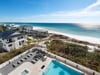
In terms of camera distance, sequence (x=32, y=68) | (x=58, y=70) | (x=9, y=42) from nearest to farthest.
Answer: (x=58, y=70), (x=32, y=68), (x=9, y=42)

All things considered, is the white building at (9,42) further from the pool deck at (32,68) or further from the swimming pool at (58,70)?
the swimming pool at (58,70)

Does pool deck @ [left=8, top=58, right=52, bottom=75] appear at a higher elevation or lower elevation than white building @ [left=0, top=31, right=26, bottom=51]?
lower

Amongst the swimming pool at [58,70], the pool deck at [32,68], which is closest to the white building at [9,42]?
the pool deck at [32,68]

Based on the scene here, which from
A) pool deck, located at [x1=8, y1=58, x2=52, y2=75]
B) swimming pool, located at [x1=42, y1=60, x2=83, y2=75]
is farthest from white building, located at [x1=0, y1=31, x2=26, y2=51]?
swimming pool, located at [x1=42, y1=60, x2=83, y2=75]

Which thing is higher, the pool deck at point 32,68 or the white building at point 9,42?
the white building at point 9,42

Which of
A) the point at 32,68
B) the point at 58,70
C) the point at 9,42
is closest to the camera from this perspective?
the point at 58,70

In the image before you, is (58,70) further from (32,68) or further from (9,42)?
(9,42)

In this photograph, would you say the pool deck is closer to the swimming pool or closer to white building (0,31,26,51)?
the swimming pool

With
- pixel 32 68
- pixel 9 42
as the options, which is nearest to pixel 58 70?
pixel 32 68

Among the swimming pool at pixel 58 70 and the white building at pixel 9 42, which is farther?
the white building at pixel 9 42

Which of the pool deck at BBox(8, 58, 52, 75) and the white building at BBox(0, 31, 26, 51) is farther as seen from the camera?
the white building at BBox(0, 31, 26, 51)

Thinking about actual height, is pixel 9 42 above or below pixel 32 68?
above

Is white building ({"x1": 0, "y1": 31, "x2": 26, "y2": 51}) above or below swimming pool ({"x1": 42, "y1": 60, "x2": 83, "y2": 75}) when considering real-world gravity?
above
